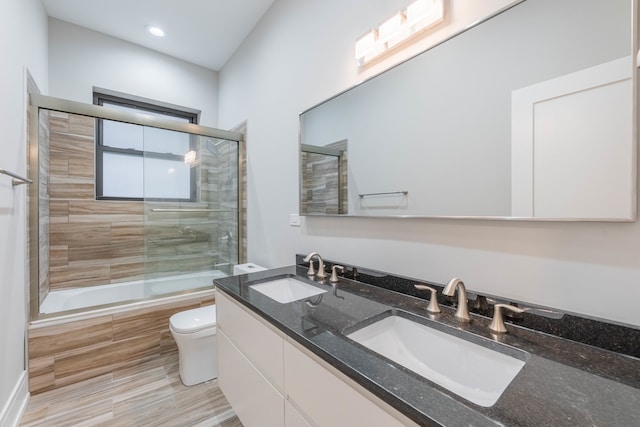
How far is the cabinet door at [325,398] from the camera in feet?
2.03

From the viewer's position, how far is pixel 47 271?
2.37m

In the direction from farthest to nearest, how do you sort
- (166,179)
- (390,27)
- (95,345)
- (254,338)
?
(166,179) < (95,345) < (390,27) < (254,338)

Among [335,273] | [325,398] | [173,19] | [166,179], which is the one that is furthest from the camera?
[166,179]

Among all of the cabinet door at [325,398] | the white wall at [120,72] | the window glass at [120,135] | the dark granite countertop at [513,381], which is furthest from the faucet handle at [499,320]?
the white wall at [120,72]

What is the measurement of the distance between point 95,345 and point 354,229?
2.05 metres

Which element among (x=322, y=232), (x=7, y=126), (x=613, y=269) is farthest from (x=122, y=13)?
(x=613, y=269)

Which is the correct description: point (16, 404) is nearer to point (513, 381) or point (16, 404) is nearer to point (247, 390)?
point (247, 390)

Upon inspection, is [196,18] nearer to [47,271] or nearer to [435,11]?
[435,11]

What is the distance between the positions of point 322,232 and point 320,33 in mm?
1265

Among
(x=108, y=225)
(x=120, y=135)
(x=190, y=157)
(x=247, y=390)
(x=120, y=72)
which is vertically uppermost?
(x=120, y=72)

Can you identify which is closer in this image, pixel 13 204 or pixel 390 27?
pixel 390 27

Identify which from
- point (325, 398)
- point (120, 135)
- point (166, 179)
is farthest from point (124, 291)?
point (325, 398)

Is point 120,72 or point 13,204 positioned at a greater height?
point 120,72

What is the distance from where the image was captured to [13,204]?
154 centimetres
